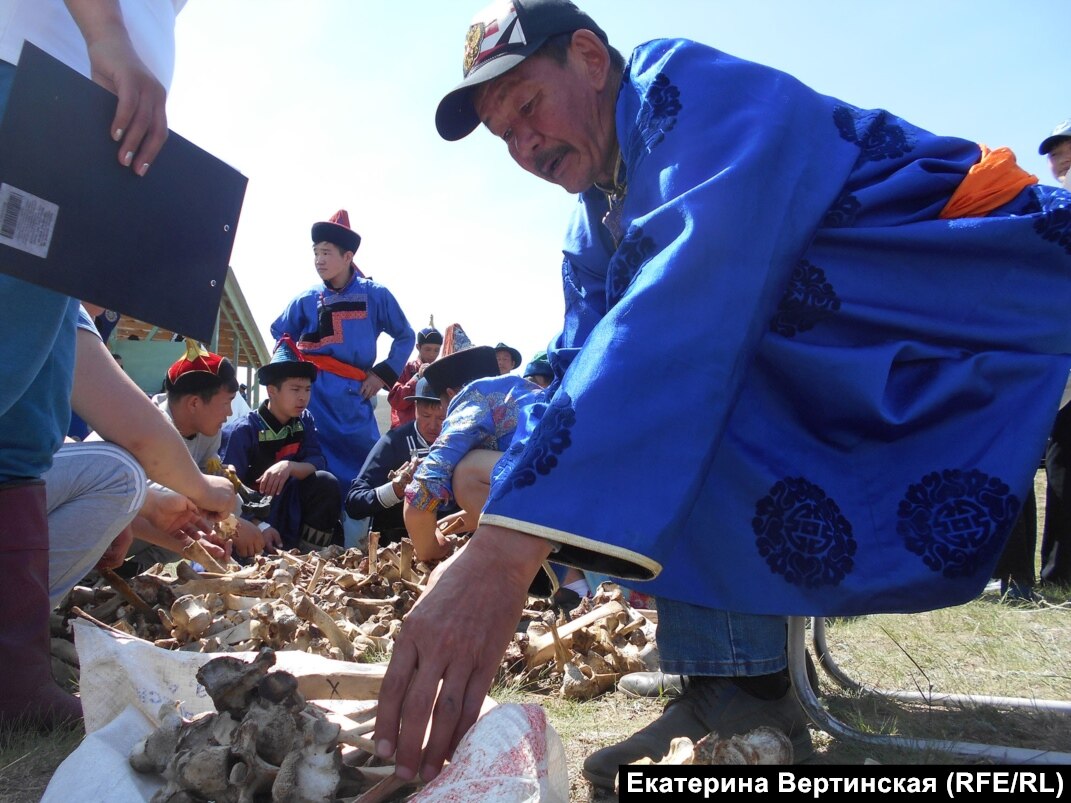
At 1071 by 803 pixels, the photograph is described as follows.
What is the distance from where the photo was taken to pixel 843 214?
176 centimetres

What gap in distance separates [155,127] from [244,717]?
1.13 m

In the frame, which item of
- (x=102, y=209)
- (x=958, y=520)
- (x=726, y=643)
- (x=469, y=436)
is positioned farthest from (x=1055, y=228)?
(x=469, y=436)

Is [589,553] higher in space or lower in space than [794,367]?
lower

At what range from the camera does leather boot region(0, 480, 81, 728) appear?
1.89m

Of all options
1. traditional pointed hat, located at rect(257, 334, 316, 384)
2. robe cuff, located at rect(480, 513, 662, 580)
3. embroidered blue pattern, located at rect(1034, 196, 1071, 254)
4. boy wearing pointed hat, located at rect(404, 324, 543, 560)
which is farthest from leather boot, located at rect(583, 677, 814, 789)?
traditional pointed hat, located at rect(257, 334, 316, 384)

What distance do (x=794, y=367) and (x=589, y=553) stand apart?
63cm

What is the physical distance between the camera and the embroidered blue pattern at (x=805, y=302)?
1.73 meters

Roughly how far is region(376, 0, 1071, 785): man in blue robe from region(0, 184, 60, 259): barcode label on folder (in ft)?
2.91

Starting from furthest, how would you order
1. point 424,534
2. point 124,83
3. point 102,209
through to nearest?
1. point 424,534
2. point 124,83
3. point 102,209

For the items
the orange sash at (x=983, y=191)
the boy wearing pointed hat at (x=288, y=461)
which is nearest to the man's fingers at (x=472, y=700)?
the orange sash at (x=983, y=191)

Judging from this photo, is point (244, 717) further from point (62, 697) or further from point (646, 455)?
point (62, 697)

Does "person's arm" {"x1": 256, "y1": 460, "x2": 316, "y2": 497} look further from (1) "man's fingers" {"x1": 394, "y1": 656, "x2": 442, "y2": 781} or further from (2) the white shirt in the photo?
(1) "man's fingers" {"x1": 394, "y1": 656, "x2": 442, "y2": 781}

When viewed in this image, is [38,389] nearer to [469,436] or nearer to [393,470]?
[469,436]

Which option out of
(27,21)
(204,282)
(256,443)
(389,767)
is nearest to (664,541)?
(389,767)
